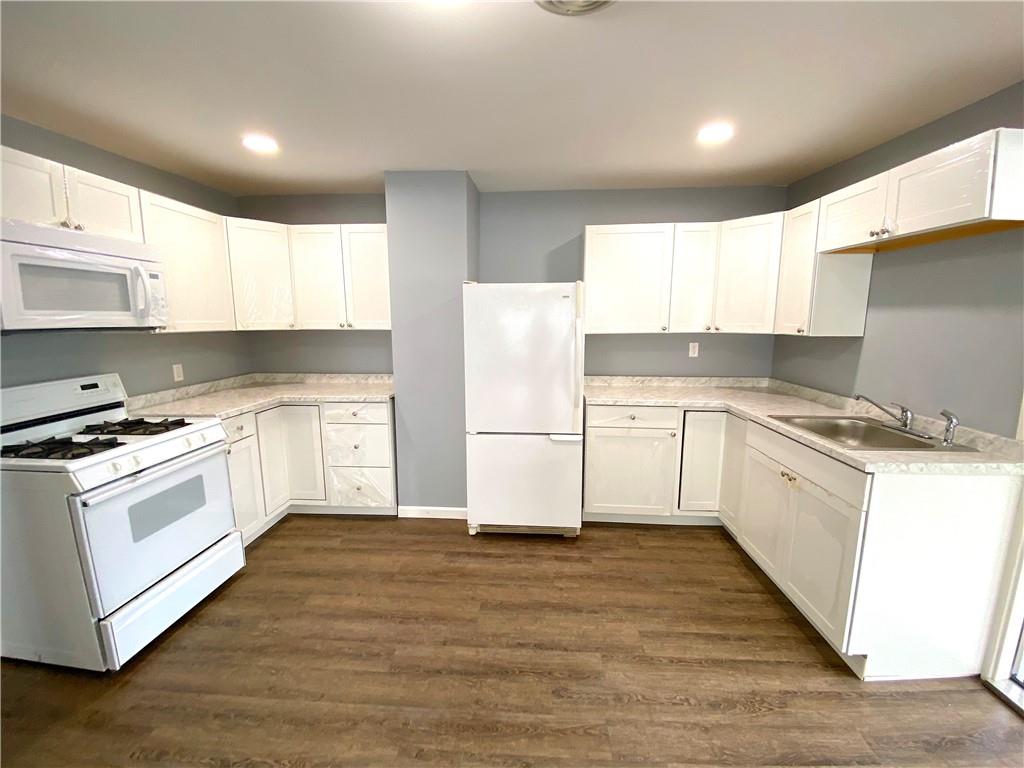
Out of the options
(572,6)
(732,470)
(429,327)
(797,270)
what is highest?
(572,6)

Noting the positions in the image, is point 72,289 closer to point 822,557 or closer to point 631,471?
point 631,471

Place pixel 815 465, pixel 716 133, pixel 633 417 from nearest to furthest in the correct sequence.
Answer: pixel 815 465 < pixel 716 133 < pixel 633 417

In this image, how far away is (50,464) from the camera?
1.51 metres

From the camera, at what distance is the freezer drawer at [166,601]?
1.63 m

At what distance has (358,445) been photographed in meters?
2.93

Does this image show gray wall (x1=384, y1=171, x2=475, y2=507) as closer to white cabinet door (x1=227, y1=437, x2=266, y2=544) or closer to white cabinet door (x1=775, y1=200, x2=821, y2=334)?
white cabinet door (x1=227, y1=437, x2=266, y2=544)

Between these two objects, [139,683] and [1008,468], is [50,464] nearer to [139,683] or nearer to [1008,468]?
[139,683]

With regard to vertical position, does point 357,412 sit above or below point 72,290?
below

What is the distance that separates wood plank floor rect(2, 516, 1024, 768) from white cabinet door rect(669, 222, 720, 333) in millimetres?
1717

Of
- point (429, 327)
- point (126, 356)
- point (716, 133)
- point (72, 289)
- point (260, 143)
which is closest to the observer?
point (72, 289)

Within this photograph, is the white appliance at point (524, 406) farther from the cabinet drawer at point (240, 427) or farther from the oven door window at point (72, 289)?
the oven door window at point (72, 289)

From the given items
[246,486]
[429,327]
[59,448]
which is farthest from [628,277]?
[59,448]

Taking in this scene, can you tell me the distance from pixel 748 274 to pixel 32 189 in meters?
3.81

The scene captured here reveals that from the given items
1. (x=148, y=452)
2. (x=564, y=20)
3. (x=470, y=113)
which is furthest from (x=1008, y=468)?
(x=148, y=452)
